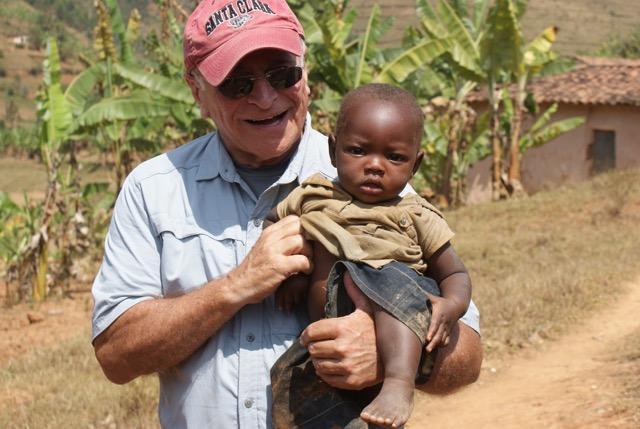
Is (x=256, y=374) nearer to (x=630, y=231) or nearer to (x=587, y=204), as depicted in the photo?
(x=630, y=231)

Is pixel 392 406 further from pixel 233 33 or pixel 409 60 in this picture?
pixel 409 60

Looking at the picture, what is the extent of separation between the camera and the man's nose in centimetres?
241

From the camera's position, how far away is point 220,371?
7.61ft

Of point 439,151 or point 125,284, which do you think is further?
point 439,151

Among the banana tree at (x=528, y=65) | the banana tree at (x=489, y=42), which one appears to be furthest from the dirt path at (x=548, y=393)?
the banana tree at (x=528, y=65)

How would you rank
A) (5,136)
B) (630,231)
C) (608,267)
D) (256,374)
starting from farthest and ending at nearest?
(5,136)
(630,231)
(608,267)
(256,374)

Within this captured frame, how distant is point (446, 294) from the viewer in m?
2.34

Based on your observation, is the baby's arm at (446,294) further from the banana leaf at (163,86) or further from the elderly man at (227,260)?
the banana leaf at (163,86)

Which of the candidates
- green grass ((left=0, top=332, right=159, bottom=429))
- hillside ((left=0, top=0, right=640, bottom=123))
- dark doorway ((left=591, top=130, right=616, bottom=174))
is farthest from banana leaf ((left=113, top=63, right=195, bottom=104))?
hillside ((left=0, top=0, right=640, bottom=123))

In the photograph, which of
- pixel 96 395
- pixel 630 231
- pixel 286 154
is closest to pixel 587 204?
pixel 630 231

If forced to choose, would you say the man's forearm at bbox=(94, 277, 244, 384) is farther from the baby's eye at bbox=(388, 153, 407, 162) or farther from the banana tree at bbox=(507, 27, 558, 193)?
the banana tree at bbox=(507, 27, 558, 193)

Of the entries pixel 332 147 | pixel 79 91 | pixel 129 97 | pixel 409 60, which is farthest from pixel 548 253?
pixel 332 147

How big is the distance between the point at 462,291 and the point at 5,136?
125 ft

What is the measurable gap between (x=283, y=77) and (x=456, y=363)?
933 millimetres
